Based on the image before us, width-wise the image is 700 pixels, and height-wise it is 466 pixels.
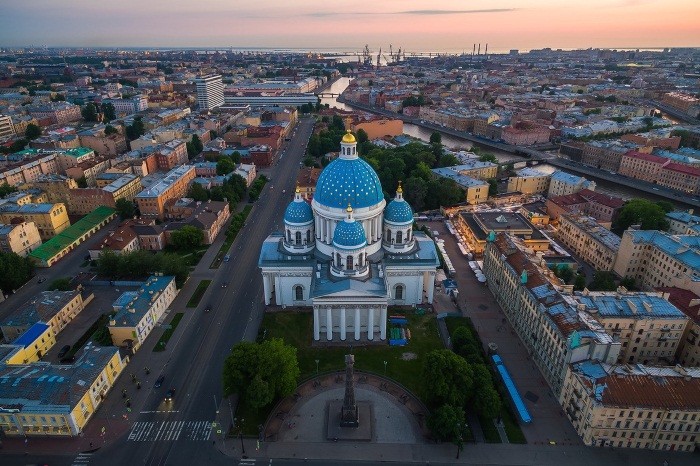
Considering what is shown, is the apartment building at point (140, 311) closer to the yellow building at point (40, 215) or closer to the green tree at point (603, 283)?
the yellow building at point (40, 215)

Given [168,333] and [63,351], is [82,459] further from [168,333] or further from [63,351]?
[168,333]

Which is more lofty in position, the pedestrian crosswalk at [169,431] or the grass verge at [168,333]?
the grass verge at [168,333]

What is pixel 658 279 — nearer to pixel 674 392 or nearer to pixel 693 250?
pixel 693 250

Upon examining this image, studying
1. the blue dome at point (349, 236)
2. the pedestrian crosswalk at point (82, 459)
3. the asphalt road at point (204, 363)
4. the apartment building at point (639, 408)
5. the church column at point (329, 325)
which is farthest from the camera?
the blue dome at point (349, 236)

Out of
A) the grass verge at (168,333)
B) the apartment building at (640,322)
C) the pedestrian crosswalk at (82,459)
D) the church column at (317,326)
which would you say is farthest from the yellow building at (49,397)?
the apartment building at (640,322)

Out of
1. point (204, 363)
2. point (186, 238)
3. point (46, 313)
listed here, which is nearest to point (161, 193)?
point (186, 238)
